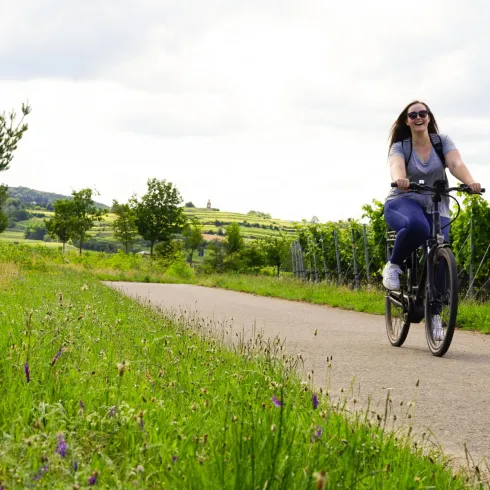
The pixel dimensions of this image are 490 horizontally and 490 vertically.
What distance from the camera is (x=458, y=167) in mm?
7418

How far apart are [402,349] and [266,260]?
90.4m

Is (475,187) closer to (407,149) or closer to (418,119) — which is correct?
(407,149)

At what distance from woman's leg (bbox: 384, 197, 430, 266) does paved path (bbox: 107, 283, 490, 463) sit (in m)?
1.10

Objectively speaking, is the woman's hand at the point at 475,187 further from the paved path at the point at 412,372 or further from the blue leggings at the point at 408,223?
the paved path at the point at 412,372

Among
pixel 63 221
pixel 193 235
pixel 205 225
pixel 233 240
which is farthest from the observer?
pixel 205 225

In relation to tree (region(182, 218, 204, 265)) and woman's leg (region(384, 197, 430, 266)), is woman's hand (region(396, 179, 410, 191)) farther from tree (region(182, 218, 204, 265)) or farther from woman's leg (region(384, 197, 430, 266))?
tree (region(182, 218, 204, 265))

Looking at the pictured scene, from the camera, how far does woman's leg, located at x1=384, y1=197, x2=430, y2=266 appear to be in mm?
7141

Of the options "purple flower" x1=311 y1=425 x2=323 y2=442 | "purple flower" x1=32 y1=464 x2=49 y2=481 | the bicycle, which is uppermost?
the bicycle

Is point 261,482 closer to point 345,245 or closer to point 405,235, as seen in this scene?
point 405,235

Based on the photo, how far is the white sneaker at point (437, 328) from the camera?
273 inches

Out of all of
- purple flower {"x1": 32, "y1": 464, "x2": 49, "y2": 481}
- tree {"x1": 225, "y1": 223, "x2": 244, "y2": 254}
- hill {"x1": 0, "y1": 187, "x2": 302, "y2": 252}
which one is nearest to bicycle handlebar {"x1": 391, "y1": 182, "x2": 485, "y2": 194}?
purple flower {"x1": 32, "y1": 464, "x2": 49, "y2": 481}

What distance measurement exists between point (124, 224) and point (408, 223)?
68326mm

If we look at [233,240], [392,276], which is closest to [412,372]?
[392,276]

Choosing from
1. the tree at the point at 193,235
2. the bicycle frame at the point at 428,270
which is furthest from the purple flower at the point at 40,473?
the tree at the point at 193,235
